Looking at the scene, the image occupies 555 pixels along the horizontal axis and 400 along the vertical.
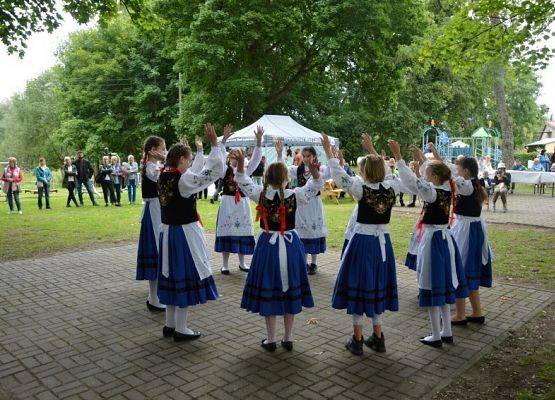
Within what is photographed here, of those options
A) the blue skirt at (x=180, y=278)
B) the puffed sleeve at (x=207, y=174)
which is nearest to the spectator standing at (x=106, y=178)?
the blue skirt at (x=180, y=278)

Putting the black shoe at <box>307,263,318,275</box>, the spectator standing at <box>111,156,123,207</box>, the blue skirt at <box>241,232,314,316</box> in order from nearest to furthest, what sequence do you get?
the blue skirt at <box>241,232,314,316</box>, the black shoe at <box>307,263,318,275</box>, the spectator standing at <box>111,156,123,207</box>

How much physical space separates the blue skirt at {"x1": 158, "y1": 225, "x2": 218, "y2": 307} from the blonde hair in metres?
1.95

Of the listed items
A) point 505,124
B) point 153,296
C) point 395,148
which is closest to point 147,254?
point 153,296

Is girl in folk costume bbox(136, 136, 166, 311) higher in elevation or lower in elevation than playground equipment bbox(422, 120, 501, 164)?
lower

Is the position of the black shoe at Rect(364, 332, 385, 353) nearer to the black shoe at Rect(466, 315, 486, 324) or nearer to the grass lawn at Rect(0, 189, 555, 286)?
the black shoe at Rect(466, 315, 486, 324)

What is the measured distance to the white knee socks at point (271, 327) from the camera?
458 cm

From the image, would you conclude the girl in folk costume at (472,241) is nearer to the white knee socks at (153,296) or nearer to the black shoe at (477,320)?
the black shoe at (477,320)

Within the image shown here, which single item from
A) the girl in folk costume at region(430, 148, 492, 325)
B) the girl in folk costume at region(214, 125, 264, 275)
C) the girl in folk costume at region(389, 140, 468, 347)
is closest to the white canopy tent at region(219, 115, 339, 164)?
the girl in folk costume at region(214, 125, 264, 275)

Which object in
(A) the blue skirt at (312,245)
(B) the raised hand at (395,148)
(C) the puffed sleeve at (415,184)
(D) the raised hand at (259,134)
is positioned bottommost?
(A) the blue skirt at (312,245)

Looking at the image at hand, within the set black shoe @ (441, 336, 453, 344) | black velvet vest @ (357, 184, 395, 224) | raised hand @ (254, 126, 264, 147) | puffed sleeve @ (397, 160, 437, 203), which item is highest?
raised hand @ (254, 126, 264, 147)

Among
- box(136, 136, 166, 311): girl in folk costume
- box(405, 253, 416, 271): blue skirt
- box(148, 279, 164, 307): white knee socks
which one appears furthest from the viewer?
box(405, 253, 416, 271): blue skirt

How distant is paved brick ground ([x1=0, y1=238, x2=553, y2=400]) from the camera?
12.9ft

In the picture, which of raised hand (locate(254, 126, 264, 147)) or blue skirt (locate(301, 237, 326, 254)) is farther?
blue skirt (locate(301, 237, 326, 254))

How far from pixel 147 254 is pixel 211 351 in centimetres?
175
